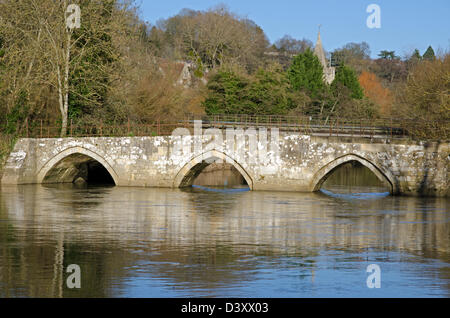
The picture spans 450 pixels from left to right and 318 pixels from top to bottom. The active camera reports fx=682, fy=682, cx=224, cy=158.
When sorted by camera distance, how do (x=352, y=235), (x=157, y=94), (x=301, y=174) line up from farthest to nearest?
(x=157, y=94) < (x=301, y=174) < (x=352, y=235)

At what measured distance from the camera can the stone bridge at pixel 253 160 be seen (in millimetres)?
26141

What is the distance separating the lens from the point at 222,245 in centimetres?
1473

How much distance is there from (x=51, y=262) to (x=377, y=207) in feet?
44.9

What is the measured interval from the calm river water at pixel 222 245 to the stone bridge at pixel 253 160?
1421 mm

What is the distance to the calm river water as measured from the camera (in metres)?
10.6

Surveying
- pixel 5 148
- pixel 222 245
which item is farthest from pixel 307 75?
pixel 222 245

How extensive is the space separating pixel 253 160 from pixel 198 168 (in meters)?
3.39

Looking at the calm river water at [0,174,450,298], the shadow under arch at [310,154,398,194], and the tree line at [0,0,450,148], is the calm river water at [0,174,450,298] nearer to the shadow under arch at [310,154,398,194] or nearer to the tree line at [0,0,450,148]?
the shadow under arch at [310,154,398,194]

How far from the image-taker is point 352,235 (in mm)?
16594

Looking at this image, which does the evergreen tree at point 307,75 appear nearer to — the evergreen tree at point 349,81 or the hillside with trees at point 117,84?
the hillside with trees at point 117,84

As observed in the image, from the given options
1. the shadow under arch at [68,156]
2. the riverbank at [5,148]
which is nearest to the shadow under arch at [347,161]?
the shadow under arch at [68,156]
